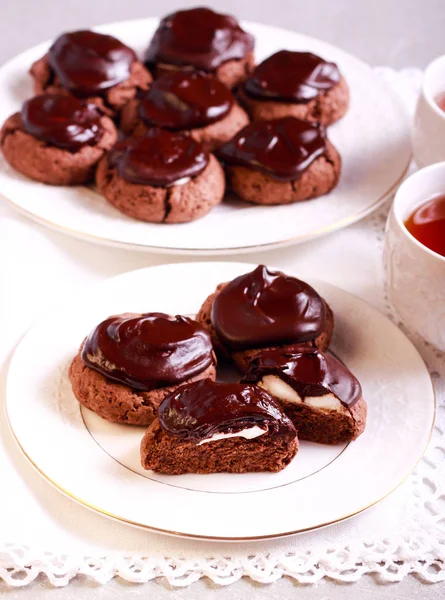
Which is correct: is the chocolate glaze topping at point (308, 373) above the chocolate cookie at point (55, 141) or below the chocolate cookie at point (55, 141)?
below

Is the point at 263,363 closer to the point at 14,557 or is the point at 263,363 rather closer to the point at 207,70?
the point at 14,557

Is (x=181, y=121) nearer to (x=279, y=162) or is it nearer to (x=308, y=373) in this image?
(x=279, y=162)

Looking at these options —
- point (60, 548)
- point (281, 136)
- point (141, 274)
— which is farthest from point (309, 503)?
point (281, 136)

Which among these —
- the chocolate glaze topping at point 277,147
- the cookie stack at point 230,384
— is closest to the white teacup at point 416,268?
the cookie stack at point 230,384

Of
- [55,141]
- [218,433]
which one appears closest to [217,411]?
[218,433]

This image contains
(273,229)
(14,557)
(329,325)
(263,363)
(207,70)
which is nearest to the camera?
(14,557)

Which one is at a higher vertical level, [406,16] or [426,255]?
[426,255]

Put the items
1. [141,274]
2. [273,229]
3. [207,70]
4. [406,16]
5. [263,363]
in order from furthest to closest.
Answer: [406,16]
[207,70]
[273,229]
[141,274]
[263,363]

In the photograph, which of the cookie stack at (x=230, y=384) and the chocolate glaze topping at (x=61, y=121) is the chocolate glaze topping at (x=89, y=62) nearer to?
the chocolate glaze topping at (x=61, y=121)
